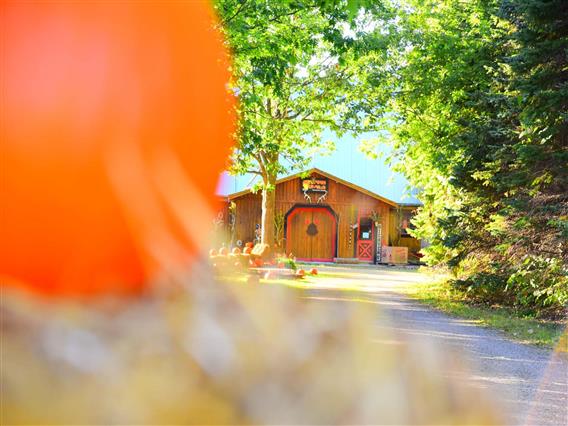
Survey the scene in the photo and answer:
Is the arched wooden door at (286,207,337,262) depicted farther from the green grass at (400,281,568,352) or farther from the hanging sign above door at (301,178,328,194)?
the green grass at (400,281,568,352)

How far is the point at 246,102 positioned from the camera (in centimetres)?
1178

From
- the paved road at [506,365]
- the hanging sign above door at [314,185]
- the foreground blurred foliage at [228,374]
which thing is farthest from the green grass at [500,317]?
the hanging sign above door at [314,185]

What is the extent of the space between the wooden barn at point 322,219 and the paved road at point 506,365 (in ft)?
66.4

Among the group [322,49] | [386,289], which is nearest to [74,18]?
[386,289]

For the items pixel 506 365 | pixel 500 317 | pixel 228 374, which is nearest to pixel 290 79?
pixel 500 317

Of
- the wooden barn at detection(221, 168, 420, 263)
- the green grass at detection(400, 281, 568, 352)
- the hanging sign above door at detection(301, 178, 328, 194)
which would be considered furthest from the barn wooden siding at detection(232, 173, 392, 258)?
the green grass at detection(400, 281, 568, 352)

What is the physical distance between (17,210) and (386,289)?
14.7 m

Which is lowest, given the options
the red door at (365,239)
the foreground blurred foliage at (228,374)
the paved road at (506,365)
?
the paved road at (506,365)

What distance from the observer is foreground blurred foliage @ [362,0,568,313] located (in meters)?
10.0

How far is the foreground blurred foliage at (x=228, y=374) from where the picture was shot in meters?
0.98

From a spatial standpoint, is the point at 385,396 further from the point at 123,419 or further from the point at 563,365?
the point at 563,365

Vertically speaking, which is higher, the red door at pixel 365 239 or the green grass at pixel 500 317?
the red door at pixel 365 239

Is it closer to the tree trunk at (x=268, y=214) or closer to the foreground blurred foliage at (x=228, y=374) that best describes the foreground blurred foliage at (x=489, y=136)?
the tree trunk at (x=268, y=214)

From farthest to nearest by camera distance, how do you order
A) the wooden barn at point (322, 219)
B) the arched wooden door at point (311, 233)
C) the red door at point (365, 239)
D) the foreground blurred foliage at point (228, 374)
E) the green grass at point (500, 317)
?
1. the red door at point (365, 239)
2. the arched wooden door at point (311, 233)
3. the wooden barn at point (322, 219)
4. the green grass at point (500, 317)
5. the foreground blurred foliage at point (228, 374)
